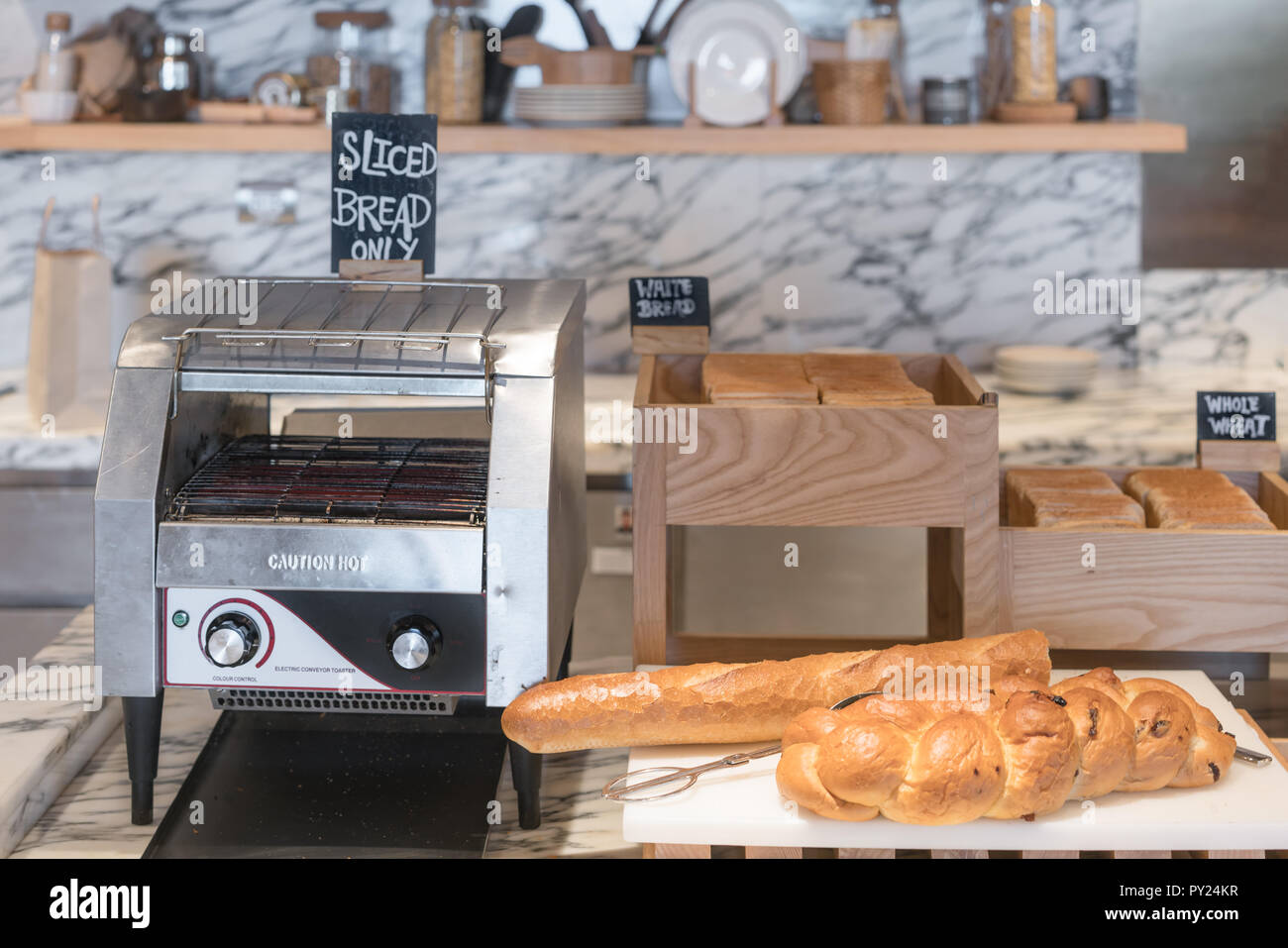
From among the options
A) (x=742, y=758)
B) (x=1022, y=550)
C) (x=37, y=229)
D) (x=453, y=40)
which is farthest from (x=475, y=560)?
(x=37, y=229)

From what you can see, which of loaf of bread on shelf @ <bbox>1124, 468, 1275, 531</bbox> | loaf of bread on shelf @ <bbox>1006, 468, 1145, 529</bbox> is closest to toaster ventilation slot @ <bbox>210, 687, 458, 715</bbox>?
loaf of bread on shelf @ <bbox>1006, 468, 1145, 529</bbox>

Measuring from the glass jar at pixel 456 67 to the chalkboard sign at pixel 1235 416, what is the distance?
1727mm

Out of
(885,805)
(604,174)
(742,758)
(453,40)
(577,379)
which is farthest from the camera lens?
(604,174)

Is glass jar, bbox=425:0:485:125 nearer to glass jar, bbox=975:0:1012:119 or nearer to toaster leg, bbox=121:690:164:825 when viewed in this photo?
glass jar, bbox=975:0:1012:119

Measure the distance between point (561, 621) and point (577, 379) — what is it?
0.29 meters

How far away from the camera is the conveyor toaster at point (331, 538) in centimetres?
121

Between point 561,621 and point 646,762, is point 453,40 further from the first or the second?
point 646,762

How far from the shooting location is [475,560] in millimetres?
1202

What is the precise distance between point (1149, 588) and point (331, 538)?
32.0 inches

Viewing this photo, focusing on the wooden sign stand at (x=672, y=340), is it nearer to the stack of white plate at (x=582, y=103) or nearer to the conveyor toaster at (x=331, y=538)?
the conveyor toaster at (x=331, y=538)

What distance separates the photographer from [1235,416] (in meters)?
1.60

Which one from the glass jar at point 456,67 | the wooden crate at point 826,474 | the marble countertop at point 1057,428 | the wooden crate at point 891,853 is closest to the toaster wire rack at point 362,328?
the wooden crate at point 826,474

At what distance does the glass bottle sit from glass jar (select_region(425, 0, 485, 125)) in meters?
0.75

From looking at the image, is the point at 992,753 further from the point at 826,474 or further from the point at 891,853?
the point at 826,474
